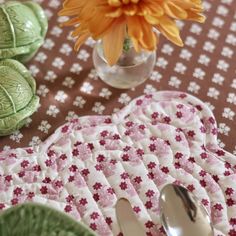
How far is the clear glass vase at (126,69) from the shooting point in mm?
613

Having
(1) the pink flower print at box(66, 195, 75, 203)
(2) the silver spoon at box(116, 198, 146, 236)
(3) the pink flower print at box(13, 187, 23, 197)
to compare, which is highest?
(2) the silver spoon at box(116, 198, 146, 236)

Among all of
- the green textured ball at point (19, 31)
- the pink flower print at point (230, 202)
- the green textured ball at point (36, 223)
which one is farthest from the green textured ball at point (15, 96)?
the pink flower print at point (230, 202)

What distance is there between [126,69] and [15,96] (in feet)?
0.43

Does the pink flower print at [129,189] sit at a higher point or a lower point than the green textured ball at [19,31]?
lower

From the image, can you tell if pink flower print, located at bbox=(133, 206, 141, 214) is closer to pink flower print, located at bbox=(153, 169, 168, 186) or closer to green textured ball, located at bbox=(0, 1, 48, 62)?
pink flower print, located at bbox=(153, 169, 168, 186)

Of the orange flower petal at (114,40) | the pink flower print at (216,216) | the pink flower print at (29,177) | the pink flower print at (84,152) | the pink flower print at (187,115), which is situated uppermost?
the orange flower petal at (114,40)

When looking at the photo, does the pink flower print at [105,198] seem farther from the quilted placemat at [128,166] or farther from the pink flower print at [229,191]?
the pink flower print at [229,191]

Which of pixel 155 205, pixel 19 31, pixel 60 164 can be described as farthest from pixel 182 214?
pixel 19 31

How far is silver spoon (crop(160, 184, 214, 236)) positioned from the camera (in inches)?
19.8

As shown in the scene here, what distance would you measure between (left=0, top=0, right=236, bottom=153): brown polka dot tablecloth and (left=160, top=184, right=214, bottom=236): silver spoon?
0.30 ft

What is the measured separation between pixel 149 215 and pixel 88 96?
0.17 metres

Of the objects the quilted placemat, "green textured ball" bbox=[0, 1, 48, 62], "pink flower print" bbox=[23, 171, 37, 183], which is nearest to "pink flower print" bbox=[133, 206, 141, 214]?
the quilted placemat

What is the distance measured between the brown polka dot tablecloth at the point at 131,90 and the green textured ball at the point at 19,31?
38 millimetres

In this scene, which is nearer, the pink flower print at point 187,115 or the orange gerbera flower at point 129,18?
the orange gerbera flower at point 129,18
